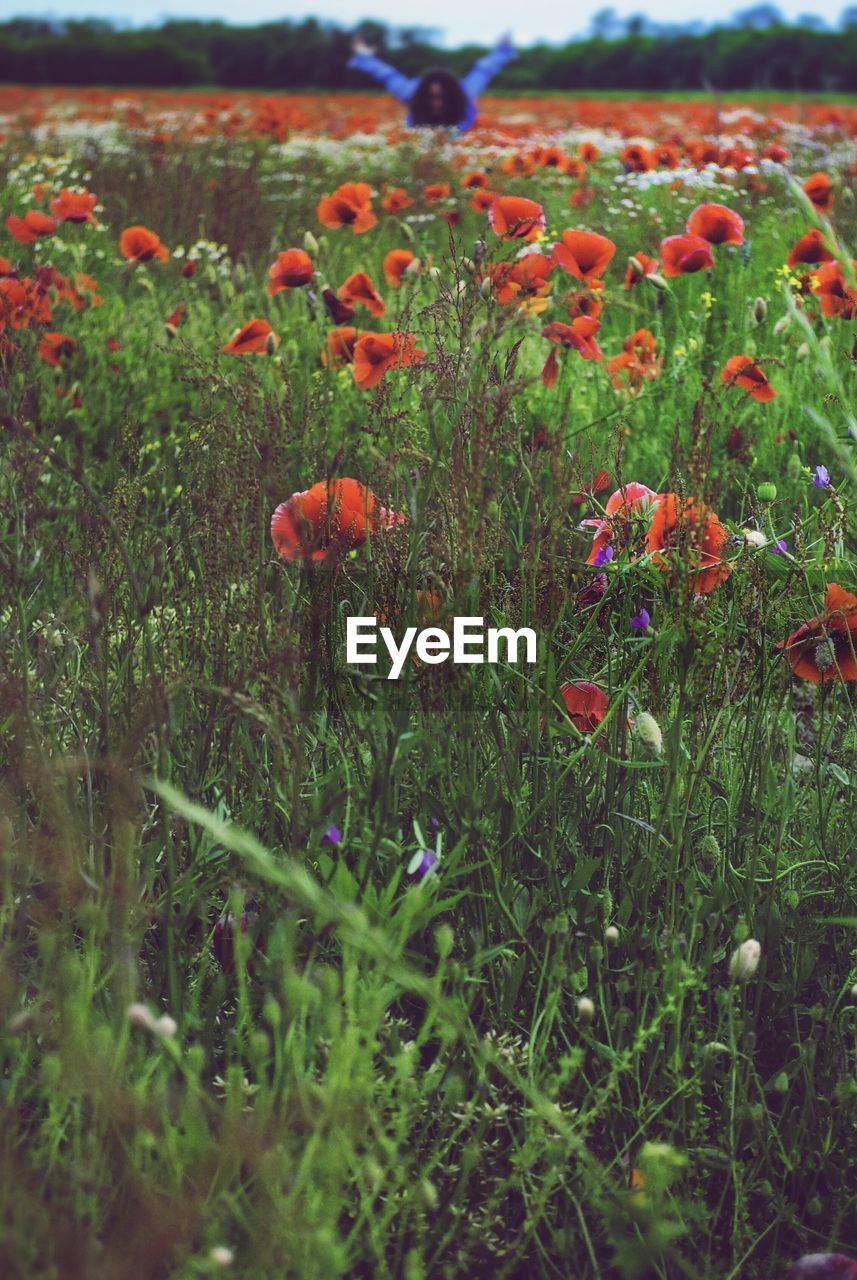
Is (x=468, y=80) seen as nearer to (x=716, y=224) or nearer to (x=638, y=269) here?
(x=716, y=224)

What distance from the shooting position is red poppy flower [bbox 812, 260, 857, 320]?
266cm

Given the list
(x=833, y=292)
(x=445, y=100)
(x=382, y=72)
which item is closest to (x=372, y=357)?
(x=833, y=292)

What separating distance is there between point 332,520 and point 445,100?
11.0 metres

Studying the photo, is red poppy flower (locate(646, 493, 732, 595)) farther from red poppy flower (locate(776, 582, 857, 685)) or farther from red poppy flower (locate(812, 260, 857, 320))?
red poppy flower (locate(812, 260, 857, 320))

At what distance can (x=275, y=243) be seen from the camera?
473 centimetres

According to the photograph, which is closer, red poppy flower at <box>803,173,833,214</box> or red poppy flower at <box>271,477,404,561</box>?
red poppy flower at <box>271,477,404,561</box>

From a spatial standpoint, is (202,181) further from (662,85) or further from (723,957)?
(662,85)

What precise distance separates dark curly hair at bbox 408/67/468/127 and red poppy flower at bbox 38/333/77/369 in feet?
29.4

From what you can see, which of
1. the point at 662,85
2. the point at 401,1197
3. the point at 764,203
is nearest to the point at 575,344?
the point at 401,1197

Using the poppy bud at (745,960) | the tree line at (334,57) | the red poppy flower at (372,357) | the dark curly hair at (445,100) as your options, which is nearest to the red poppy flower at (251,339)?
the red poppy flower at (372,357)

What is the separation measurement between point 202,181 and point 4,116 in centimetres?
766

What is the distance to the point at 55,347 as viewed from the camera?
3150 millimetres

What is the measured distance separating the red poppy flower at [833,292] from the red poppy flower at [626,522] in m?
1.12

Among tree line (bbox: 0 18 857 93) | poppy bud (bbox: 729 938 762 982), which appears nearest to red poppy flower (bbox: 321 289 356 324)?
poppy bud (bbox: 729 938 762 982)
